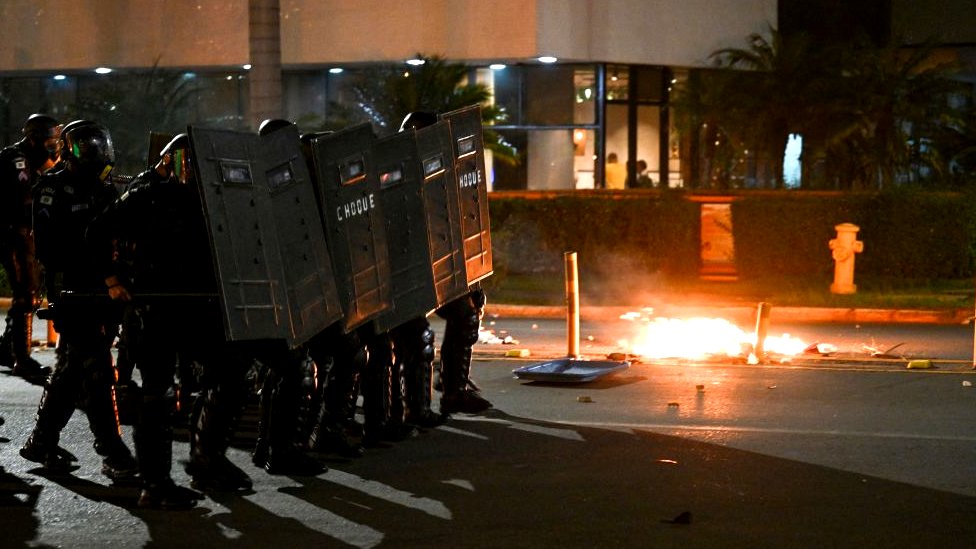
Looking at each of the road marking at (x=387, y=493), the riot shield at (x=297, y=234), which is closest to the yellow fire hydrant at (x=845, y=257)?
the road marking at (x=387, y=493)

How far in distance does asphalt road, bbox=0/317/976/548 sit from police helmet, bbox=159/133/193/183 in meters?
1.73

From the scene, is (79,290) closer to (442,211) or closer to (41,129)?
(442,211)

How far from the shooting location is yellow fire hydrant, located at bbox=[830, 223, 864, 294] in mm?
18750

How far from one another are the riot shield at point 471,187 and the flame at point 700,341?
330 centimetres

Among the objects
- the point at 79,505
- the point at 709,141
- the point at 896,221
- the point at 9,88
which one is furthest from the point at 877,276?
the point at 9,88

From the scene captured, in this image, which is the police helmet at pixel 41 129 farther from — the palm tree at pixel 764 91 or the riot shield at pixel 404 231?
the palm tree at pixel 764 91

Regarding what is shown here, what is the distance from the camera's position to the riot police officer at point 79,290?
26.3 feet

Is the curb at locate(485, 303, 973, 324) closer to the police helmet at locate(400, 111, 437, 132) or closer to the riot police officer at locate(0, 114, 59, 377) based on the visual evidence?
the riot police officer at locate(0, 114, 59, 377)

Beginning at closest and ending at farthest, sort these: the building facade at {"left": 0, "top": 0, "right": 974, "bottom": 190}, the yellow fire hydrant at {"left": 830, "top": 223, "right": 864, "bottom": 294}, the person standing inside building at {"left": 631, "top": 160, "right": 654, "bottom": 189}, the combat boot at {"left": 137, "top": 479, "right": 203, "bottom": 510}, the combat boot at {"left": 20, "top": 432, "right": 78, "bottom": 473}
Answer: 1. the combat boot at {"left": 137, "top": 479, "right": 203, "bottom": 510}
2. the combat boot at {"left": 20, "top": 432, "right": 78, "bottom": 473}
3. the yellow fire hydrant at {"left": 830, "top": 223, "right": 864, "bottom": 294}
4. the building facade at {"left": 0, "top": 0, "right": 974, "bottom": 190}
5. the person standing inside building at {"left": 631, "top": 160, "right": 654, "bottom": 189}

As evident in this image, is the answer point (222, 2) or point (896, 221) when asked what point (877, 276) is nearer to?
point (896, 221)

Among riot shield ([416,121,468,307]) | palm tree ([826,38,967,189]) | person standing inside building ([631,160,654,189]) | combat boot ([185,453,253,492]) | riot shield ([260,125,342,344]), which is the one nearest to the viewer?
riot shield ([260,125,342,344])

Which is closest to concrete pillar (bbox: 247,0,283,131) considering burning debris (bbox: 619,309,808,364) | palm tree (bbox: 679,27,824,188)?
burning debris (bbox: 619,309,808,364)

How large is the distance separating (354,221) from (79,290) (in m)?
1.59

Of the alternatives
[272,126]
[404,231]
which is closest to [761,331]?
[404,231]
